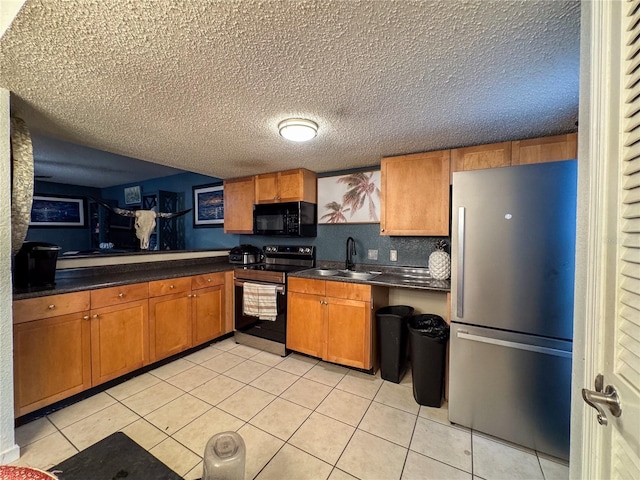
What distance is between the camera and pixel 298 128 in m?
1.82

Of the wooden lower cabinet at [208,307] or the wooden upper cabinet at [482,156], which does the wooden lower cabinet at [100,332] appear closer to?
the wooden lower cabinet at [208,307]

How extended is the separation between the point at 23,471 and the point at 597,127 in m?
1.68

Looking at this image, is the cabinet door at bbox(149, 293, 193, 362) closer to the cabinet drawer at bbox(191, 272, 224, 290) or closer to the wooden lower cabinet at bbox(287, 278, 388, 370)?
the cabinet drawer at bbox(191, 272, 224, 290)

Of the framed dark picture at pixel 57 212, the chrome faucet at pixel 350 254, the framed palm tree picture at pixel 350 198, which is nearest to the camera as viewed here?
the framed palm tree picture at pixel 350 198

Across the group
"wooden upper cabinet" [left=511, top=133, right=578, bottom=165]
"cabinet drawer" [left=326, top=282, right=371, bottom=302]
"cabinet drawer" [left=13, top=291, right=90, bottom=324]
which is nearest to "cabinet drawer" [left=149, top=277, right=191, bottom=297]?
"cabinet drawer" [left=13, top=291, right=90, bottom=324]

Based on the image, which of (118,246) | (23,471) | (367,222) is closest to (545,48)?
(367,222)

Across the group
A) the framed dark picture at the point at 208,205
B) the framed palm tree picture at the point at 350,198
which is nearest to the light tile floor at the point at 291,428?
the framed palm tree picture at the point at 350,198

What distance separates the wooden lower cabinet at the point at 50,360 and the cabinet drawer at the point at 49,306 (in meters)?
0.04

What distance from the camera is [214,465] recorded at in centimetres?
77

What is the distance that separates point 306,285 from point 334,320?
46 centimetres

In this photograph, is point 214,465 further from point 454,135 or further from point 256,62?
point 454,135

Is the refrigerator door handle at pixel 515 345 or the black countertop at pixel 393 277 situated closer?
the refrigerator door handle at pixel 515 345

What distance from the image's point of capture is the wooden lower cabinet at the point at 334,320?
2385mm

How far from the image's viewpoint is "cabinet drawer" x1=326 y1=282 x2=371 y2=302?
7.81ft
